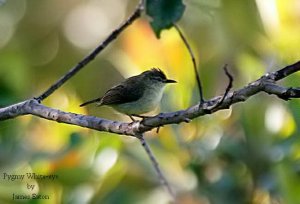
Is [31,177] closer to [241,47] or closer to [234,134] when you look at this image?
[234,134]

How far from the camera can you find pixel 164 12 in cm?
320

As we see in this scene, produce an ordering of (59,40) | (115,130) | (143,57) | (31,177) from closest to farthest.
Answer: (115,130), (31,177), (143,57), (59,40)

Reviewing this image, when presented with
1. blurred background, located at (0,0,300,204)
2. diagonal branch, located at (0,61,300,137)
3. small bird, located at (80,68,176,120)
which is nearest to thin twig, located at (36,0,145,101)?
diagonal branch, located at (0,61,300,137)

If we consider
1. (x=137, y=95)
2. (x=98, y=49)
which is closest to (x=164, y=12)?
(x=98, y=49)

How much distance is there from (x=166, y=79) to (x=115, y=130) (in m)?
1.58

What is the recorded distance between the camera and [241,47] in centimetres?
586

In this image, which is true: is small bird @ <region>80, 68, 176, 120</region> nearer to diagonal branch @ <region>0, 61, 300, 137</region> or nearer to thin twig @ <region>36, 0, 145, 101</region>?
thin twig @ <region>36, 0, 145, 101</region>

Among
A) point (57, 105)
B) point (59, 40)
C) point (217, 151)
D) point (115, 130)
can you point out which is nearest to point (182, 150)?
point (217, 151)

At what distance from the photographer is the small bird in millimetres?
4316

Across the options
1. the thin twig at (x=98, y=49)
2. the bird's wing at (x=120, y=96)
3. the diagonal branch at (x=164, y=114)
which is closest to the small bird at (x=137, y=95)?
the bird's wing at (x=120, y=96)

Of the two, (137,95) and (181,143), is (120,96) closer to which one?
(137,95)

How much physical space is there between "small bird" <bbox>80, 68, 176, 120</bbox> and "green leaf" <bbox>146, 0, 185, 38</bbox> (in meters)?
1.09

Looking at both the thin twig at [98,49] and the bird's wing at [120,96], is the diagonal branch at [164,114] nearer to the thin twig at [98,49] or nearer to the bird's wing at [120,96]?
the thin twig at [98,49]

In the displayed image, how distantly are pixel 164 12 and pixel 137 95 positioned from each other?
4.19 feet
